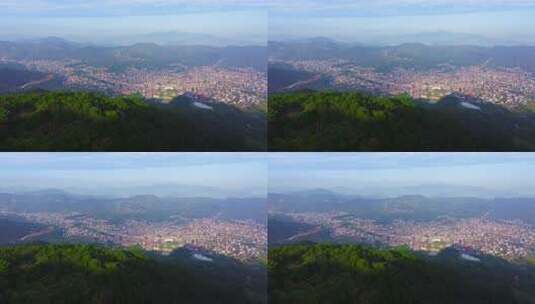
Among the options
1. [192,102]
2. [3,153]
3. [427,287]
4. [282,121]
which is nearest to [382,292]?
[427,287]

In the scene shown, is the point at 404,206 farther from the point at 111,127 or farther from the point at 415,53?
the point at 111,127

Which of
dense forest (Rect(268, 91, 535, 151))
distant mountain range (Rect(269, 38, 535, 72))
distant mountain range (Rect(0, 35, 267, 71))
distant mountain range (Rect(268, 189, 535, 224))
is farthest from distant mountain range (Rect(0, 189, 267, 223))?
distant mountain range (Rect(269, 38, 535, 72))

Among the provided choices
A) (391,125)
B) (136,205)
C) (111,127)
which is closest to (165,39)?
(111,127)

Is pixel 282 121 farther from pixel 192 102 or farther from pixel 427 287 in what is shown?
pixel 427 287

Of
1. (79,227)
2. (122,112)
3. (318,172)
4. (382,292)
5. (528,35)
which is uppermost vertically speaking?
(528,35)

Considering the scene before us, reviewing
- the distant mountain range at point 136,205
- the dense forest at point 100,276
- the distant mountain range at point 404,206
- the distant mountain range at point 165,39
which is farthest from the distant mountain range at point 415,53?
the dense forest at point 100,276

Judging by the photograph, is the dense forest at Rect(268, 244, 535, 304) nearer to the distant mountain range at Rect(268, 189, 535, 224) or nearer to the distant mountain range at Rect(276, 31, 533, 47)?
the distant mountain range at Rect(268, 189, 535, 224)

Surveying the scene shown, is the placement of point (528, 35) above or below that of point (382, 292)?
above
